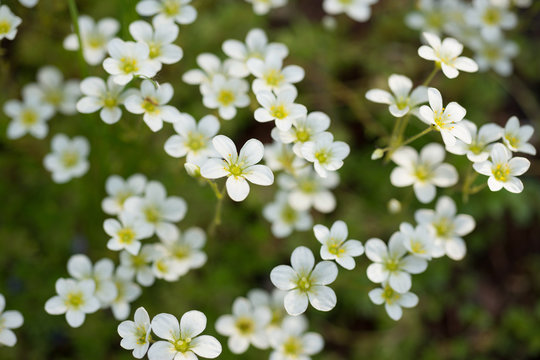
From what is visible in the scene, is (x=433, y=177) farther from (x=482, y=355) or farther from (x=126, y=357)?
(x=126, y=357)

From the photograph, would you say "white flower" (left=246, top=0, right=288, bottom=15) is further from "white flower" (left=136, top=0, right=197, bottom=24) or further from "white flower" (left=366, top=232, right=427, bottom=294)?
"white flower" (left=366, top=232, right=427, bottom=294)

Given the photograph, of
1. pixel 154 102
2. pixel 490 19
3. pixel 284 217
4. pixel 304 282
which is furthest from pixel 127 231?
pixel 490 19

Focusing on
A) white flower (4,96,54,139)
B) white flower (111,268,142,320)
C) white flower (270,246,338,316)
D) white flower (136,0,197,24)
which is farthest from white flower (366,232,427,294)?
white flower (4,96,54,139)

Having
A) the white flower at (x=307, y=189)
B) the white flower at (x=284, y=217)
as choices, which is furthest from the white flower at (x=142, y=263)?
the white flower at (x=307, y=189)

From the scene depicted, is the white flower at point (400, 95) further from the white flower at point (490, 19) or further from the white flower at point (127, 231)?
the white flower at point (127, 231)

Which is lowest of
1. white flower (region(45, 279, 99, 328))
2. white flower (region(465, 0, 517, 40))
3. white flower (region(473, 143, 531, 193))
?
white flower (region(45, 279, 99, 328))
